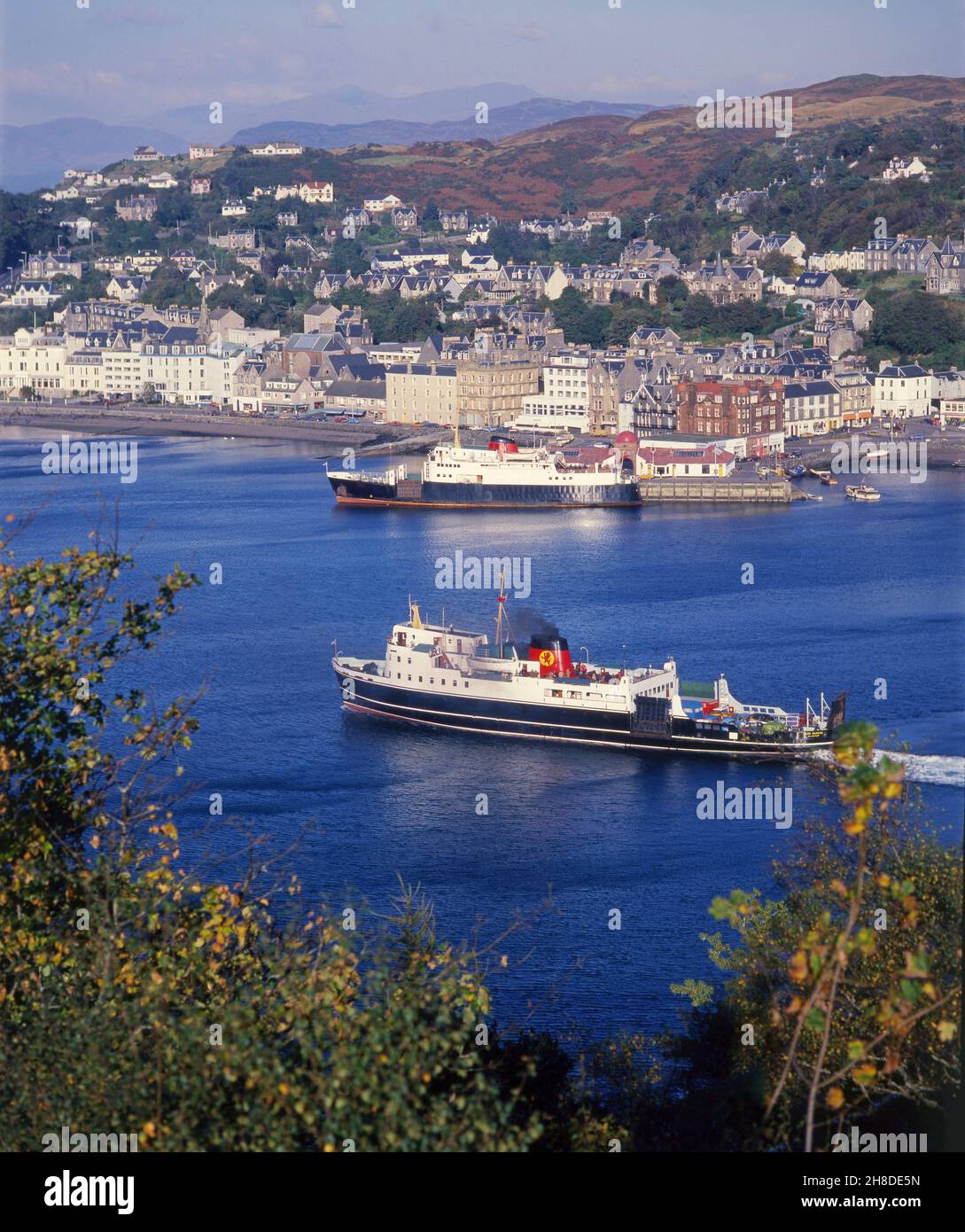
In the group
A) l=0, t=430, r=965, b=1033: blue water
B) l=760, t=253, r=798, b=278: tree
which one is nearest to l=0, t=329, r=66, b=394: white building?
l=0, t=430, r=965, b=1033: blue water

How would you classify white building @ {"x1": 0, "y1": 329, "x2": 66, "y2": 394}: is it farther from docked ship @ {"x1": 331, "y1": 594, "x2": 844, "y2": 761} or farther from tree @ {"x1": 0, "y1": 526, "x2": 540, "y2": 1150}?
tree @ {"x1": 0, "y1": 526, "x2": 540, "y2": 1150}

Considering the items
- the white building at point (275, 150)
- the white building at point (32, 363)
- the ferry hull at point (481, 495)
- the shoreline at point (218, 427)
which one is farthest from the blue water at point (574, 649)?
the white building at point (275, 150)

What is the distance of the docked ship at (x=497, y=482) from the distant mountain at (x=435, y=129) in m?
26.1

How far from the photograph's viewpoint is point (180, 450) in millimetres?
16906

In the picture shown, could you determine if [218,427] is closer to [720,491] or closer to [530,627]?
[720,491]

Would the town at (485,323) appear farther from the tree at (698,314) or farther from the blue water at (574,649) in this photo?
the blue water at (574,649)

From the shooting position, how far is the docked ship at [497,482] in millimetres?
13812

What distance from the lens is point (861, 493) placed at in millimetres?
13227

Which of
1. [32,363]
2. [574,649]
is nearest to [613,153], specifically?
[32,363]

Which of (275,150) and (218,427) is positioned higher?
(275,150)

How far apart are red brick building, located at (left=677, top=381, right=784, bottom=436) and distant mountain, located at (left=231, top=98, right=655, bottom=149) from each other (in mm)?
24465

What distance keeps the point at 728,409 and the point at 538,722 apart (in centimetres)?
876

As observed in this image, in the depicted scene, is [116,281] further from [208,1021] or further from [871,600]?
[208,1021]

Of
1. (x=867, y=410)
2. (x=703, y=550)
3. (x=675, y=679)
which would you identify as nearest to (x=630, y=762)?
(x=675, y=679)
